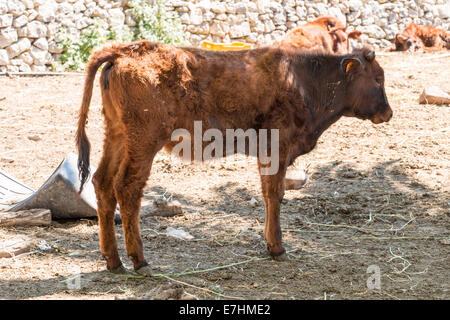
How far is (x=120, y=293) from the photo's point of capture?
4.02 meters

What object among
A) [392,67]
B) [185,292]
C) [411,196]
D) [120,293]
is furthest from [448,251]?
[392,67]

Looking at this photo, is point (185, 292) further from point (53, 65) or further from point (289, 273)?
point (53, 65)

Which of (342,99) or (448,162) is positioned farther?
(448,162)

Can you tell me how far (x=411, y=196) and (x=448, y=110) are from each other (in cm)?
351

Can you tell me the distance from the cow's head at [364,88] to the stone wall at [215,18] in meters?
8.90

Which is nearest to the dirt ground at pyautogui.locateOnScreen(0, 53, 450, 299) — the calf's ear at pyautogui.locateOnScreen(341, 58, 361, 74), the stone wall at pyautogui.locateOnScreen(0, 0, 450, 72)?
the calf's ear at pyautogui.locateOnScreen(341, 58, 361, 74)

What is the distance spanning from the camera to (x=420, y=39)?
55.2 ft

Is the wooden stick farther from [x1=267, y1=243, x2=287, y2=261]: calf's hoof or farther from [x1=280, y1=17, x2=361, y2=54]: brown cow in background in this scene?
[x1=280, y1=17, x2=361, y2=54]: brown cow in background

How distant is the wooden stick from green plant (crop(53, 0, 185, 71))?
772 centimetres

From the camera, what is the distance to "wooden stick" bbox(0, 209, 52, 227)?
5.33 metres

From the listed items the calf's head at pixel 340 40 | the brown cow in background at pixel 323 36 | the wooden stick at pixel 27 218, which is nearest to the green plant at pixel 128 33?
the brown cow in background at pixel 323 36

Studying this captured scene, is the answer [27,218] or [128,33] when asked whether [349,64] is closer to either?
[27,218]

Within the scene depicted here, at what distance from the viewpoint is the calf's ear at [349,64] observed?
510 centimetres

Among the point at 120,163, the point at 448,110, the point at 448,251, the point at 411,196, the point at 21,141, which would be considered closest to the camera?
the point at 120,163
